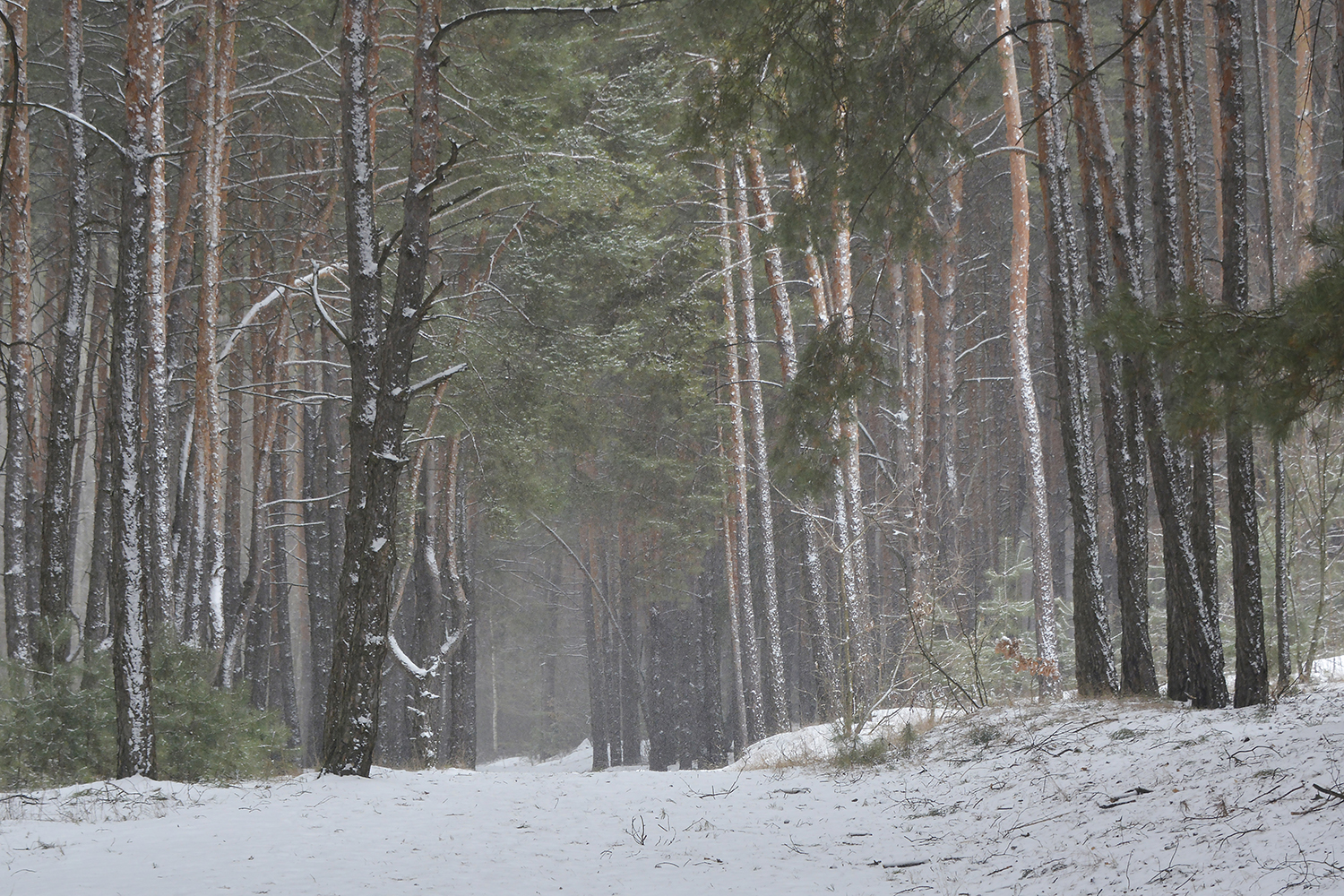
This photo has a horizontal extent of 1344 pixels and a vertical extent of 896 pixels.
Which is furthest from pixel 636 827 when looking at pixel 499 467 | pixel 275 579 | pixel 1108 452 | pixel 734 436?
pixel 275 579

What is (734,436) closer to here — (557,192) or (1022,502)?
(557,192)

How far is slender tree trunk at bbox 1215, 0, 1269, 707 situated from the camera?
6793 mm

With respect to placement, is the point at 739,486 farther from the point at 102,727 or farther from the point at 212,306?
the point at 102,727

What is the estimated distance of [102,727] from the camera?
28.4ft

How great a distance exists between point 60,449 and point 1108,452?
10.1 m

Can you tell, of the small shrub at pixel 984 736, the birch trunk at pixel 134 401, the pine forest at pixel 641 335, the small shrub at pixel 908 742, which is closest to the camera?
the pine forest at pixel 641 335

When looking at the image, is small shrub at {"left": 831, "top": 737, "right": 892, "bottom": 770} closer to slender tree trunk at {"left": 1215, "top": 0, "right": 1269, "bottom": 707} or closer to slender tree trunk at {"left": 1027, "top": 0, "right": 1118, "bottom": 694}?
slender tree trunk at {"left": 1027, "top": 0, "right": 1118, "bottom": 694}

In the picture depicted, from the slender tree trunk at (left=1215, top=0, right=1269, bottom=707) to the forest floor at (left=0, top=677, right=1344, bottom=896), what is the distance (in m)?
0.43

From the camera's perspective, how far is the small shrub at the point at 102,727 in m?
8.29

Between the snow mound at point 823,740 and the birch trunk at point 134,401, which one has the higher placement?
the birch trunk at point 134,401

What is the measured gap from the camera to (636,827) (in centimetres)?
655

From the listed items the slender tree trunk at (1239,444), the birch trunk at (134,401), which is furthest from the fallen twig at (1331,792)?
the birch trunk at (134,401)

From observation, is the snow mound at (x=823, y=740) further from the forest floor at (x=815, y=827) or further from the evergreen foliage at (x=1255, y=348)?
the evergreen foliage at (x=1255, y=348)

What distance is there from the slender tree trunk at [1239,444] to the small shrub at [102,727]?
8.51 metres
